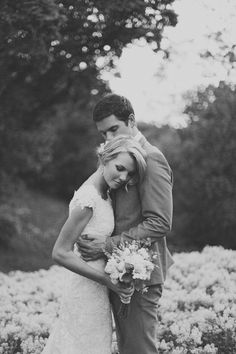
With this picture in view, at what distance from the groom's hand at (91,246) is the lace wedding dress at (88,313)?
0.06m

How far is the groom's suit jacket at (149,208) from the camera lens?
350cm

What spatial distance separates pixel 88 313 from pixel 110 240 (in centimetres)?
55

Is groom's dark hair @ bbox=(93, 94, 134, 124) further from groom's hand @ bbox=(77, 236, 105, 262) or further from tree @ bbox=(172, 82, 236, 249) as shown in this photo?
tree @ bbox=(172, 82, 236, 249)

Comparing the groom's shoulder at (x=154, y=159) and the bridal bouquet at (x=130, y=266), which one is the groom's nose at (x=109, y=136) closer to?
the groom's shoulder at (x=154, y=159)

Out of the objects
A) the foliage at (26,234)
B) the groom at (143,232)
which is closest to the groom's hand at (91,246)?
the groom at (143,232)

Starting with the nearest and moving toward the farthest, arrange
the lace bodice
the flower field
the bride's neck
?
the lace bodice → the bride's neck → the flower field

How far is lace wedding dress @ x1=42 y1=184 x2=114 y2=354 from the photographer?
3.60m

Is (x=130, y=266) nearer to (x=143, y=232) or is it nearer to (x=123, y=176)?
(x=143, y=232)

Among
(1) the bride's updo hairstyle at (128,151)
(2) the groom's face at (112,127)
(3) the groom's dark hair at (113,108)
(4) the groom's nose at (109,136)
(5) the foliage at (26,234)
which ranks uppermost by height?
(5) the foliage at (26,234)

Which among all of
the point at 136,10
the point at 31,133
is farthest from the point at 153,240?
the point at 31,133

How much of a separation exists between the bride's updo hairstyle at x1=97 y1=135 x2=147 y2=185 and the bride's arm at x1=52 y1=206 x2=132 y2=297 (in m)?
0.37

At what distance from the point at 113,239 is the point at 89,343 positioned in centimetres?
75

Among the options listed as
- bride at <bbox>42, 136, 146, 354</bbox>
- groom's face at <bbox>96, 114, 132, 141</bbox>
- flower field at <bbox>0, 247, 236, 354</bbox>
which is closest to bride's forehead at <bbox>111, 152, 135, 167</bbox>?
bride at <bbox>42, 136, 146, 354</bbox>

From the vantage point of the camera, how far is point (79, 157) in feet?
67.7
